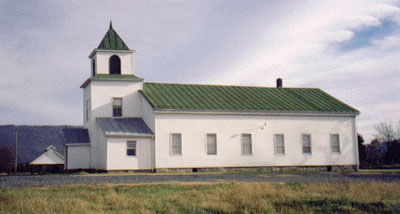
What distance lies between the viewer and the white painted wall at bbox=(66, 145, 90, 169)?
35531 mm

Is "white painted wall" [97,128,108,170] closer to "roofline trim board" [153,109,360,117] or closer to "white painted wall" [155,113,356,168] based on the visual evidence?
"white painted wall" [155,113,356,168]

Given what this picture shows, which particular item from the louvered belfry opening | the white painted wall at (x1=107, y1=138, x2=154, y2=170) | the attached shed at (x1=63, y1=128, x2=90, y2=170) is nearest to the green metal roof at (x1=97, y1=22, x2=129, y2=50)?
the attached shed at (x1=63, y1=128, x2=90, y2=170)

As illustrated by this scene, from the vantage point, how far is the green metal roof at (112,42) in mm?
36906

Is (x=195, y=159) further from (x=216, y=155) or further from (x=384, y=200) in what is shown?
(x=384, y=200)

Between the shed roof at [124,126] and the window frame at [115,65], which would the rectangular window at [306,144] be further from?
the window frame at [115,65]

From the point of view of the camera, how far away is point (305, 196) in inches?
588

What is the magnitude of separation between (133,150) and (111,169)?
7.09 ft

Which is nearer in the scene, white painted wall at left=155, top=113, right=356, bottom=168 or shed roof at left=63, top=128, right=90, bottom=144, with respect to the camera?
white painted wall at left=155, top=113, right=356, bottom=168

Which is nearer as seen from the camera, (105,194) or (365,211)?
(365,211)

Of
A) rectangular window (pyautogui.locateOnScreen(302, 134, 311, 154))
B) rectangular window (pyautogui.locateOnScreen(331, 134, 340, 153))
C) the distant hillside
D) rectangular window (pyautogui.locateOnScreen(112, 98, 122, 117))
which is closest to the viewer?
rectangular window (pyautogui.locateOnScreen(112, 98, 122, 117))

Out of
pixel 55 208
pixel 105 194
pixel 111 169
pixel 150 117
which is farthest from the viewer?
pixel 150 117

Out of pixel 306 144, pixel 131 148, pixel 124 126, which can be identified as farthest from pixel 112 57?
pixel 306 144

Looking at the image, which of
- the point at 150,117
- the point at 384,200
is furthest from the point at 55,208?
the point at 150,117

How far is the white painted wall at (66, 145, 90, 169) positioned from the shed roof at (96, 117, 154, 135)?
3114 mm
